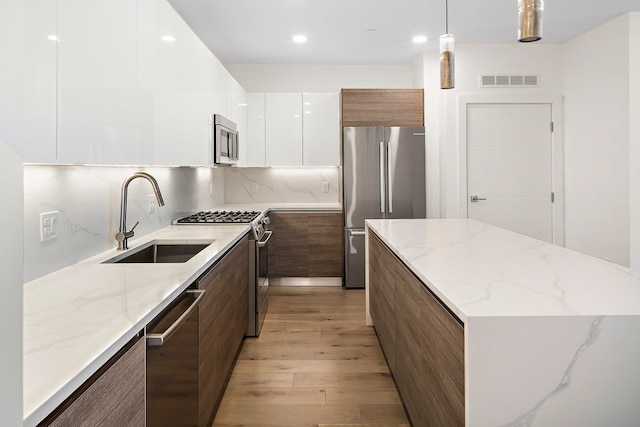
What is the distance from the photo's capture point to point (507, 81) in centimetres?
498

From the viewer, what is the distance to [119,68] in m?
1.81

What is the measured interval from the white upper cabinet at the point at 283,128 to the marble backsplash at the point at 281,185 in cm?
39

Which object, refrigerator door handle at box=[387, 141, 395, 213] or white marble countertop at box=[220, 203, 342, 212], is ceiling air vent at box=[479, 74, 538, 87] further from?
white marble countertop at box=[220, 203, 342, 212]

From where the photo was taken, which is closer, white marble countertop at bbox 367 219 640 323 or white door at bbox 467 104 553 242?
white marble countertop at bbox 367 219 640 323

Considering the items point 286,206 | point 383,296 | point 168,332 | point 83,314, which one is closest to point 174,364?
point 168,332

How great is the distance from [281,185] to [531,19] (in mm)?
4254

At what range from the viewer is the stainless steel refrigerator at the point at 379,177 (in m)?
4.88

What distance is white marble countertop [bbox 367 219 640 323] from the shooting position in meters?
1.22

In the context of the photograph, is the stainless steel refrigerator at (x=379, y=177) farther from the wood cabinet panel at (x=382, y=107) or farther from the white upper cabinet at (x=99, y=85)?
the white upper cabinet at (x=99, y=85)

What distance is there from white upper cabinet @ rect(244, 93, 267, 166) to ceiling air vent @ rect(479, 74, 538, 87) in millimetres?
2515

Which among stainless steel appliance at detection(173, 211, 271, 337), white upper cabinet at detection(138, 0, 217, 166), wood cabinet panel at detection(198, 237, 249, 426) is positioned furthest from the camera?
stainless steel appliance at detection(173, 211, 271, 337)

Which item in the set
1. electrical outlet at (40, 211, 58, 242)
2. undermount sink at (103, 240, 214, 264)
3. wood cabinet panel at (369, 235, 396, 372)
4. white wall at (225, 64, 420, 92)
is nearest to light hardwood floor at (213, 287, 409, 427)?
wood cabinet panel at (369, 235, 396, 372)

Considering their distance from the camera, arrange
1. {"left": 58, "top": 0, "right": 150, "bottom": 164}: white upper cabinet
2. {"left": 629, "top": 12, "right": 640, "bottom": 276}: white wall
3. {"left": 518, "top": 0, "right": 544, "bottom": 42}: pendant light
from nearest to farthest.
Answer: {"left": 58, "top": 0, "right": 150, "bottom": 164}: white upper cabinet < {"left": 518, "top": 0, "right": 544, "bottom": 42}: pendant light < {"left": 629, "top": 12, "right": 640, "bottom": 276}: white wall

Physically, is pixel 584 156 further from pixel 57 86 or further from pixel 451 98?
pixel 57 86
